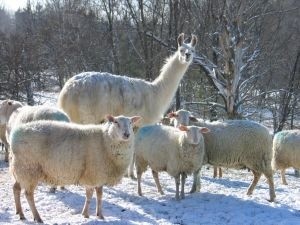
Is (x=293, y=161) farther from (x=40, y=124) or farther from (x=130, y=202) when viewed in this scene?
(x=40, y=124)

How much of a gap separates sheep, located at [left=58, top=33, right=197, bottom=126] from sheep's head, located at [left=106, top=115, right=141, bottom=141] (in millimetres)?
2976

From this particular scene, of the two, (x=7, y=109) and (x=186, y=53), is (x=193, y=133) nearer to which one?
(x=186, y=53)

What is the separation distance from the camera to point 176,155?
8.91 metres

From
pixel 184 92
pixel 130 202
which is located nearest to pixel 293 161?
pixel 130 202

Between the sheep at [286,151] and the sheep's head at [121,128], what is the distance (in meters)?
6.11

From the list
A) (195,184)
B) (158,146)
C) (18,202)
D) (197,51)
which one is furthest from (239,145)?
(197,51)

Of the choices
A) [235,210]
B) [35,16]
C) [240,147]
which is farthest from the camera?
[35,16]

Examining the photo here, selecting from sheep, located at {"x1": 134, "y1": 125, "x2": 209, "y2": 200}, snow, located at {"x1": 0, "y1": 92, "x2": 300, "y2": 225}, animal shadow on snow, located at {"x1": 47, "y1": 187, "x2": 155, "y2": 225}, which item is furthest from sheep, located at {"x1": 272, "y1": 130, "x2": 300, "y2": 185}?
animal shadow on snow, located at {"x1": 47, "y1": 187, "x2": 155, "y2": 225}

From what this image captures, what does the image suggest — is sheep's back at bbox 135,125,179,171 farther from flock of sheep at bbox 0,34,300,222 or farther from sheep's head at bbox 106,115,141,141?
sheep's head at bbox 106,115,141,141

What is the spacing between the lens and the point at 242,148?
30.5 ft

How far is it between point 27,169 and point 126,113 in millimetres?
4012

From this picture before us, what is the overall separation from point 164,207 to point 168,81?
4270 millimetres

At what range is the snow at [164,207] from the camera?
7.53 metres

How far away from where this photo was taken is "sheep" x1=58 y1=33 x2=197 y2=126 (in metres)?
10.3
